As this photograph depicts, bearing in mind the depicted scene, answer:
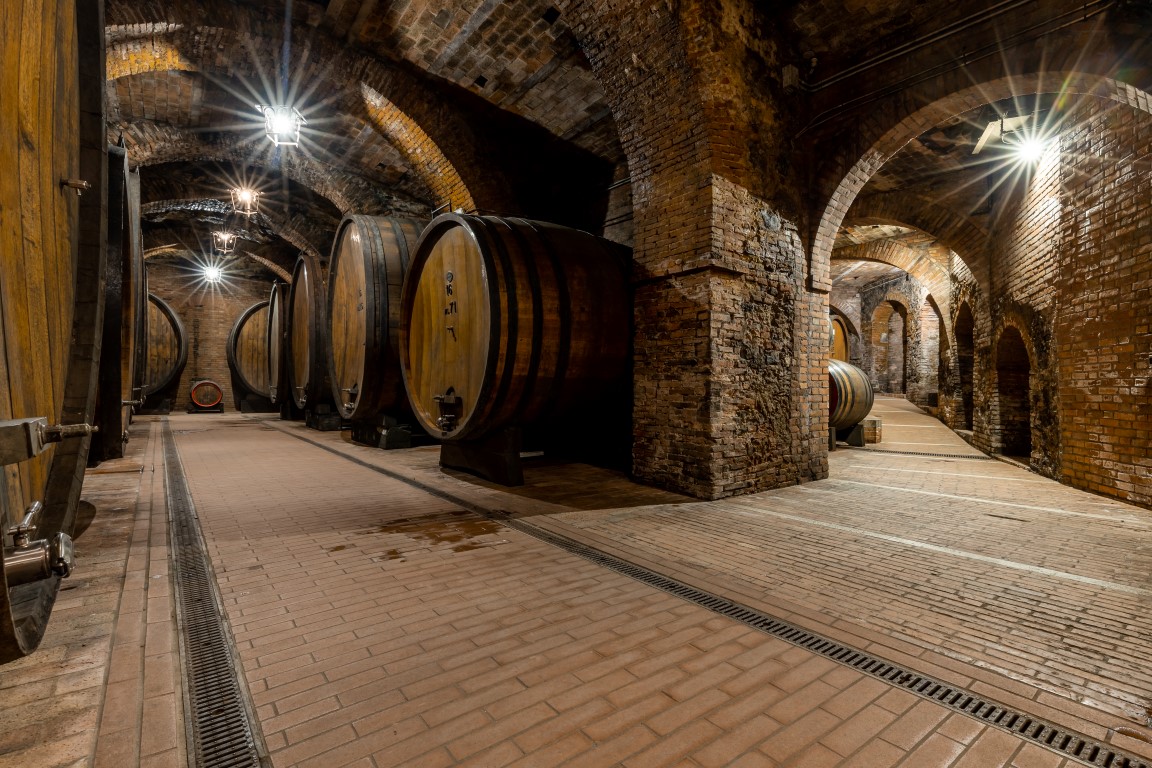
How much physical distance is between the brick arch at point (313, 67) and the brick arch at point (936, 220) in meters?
5.64

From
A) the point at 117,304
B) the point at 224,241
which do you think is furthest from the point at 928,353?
the point at 224,241

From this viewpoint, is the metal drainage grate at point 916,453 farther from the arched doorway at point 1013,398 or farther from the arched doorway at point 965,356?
the arched doorway at point 965,356

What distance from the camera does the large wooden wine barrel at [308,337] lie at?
8.27m

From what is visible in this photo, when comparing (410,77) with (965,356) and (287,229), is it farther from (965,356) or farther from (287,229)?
(965,356)

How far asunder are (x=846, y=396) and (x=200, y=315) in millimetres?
18839

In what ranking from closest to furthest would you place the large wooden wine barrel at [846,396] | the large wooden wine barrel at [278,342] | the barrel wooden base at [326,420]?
the large wooden wine barrel at [846,396] → the barrel wooden base at [326,420] → the large wooden wine barrel at [278,342]

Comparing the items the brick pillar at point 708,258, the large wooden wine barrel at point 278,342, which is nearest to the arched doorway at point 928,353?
the brick pillar at point 708,258

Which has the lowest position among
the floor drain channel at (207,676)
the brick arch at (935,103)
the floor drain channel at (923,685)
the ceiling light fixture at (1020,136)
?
the floor drain channel at (923,685)

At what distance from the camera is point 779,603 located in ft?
7.36

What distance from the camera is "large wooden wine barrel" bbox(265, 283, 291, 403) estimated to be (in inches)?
403

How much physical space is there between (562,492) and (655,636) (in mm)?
2548

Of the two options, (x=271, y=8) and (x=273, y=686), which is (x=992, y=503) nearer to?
(x=273, y=686)

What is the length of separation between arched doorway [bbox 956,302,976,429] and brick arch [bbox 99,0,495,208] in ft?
27.3

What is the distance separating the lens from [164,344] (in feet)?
37.5
